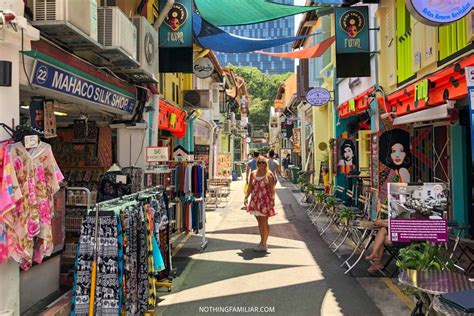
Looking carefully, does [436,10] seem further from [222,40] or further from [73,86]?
[222,40]

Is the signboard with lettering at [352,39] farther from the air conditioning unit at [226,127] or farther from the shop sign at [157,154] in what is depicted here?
the air conditioning unit at [226,127]

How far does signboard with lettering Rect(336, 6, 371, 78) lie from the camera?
865 cm

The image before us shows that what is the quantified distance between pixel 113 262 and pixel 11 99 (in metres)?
1.76

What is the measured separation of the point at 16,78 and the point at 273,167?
34.0ft

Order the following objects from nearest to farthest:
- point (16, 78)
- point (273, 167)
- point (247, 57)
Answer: point (16, 78) < point (273, 167) < point (247, 57)

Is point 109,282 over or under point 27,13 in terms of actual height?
under

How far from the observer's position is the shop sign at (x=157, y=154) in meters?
6.97

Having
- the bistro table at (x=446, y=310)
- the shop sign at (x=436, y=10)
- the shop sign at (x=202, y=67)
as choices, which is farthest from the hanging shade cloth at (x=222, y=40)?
the bistro table at (x=446, y=310)

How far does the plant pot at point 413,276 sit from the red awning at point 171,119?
25.2ft

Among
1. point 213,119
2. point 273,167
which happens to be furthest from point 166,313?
point 213,119

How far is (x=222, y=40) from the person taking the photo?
9.05 m

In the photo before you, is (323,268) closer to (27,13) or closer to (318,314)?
(318,314)

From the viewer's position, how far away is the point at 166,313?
505 centimetres

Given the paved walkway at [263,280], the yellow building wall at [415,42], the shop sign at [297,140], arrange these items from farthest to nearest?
the shop sign at [297,140]
the yellow building wall at [415,42]
the paved walkway at [263,280]
